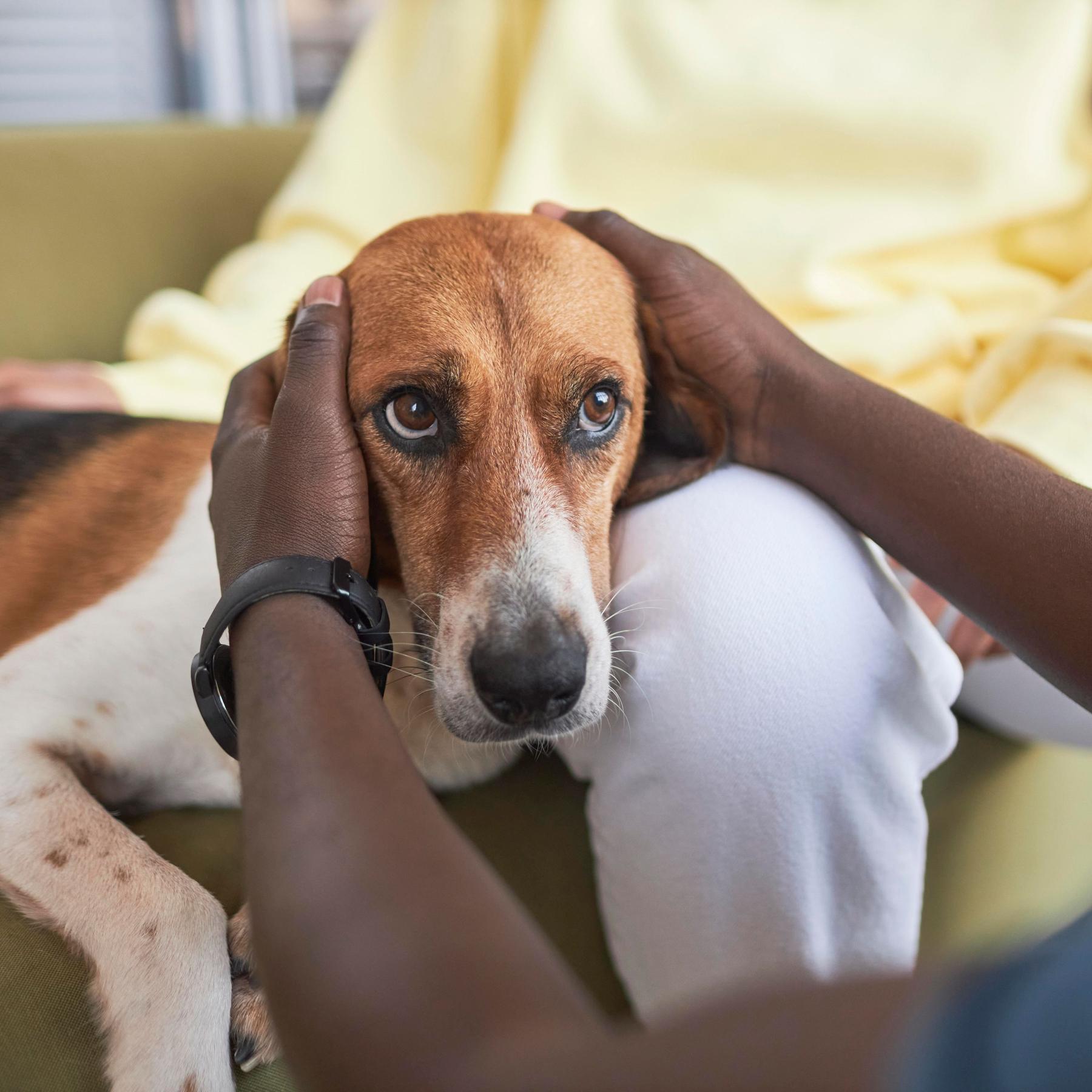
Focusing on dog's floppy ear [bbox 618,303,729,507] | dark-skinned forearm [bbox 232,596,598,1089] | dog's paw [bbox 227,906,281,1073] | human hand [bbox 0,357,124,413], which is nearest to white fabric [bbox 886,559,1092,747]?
dog's floppy ear [bbox 618,303,729,507]

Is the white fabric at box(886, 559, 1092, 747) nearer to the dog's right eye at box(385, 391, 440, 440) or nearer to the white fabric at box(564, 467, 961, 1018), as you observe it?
the white fabric at box(564, 467, 961, 1018)

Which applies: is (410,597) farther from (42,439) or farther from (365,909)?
(42,439)

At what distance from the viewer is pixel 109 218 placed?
7.86 ft

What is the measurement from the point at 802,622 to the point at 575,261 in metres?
0.64

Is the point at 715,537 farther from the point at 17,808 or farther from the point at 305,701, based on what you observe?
the point at 17,808

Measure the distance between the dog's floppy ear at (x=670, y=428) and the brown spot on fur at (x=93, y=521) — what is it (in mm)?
816

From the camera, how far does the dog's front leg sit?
0.92 m

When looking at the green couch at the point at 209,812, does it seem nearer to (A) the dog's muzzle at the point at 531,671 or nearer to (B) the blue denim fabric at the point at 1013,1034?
(A) the dog's muzzle at the point at 531,671

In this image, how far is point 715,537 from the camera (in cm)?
114

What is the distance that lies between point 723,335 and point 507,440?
36 cm

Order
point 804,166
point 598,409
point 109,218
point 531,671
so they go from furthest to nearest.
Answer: point 109,218, point 804,166, point 598,409, point 531,671

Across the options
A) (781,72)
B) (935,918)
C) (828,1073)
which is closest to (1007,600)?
(935,918)

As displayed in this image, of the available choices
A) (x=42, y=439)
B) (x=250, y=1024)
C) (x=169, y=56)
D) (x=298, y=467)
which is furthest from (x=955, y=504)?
(x=169, y=56)

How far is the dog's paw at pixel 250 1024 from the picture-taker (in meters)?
0.96
